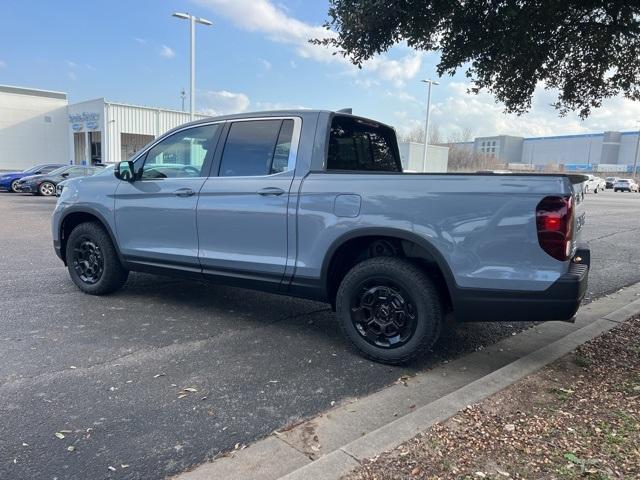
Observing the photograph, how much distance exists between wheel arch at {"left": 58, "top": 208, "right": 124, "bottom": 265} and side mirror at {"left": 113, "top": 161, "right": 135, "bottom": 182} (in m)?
0.51

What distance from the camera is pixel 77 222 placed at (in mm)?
5805

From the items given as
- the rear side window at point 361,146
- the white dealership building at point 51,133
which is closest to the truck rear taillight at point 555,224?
the rear side window at point 361,146

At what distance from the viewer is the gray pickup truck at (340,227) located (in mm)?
3324

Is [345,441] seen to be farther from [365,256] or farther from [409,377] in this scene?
[365,256]

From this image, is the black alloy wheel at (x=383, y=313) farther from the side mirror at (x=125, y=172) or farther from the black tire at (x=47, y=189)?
the black tire at (x=47, y=189)

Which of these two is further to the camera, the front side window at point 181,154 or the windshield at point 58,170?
the windshield at point 58,170

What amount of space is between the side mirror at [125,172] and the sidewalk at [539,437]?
3886 millimetres

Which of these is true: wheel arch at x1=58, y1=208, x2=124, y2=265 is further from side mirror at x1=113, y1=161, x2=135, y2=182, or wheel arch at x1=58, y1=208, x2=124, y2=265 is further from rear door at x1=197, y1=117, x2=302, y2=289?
rear door at x1=197, y1=117, x2=302, y2=289

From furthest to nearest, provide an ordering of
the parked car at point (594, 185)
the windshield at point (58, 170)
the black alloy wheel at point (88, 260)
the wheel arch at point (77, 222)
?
1. the parked car at point (594, 185)
2. the windshield at point (58, 170)
3. the black alloy wheel at point (88, 260)
4. the wheel arch at point (77, 222)

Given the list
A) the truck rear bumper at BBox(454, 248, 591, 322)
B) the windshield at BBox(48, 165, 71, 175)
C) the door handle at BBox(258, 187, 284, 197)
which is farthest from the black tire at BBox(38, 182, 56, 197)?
the truck rear bumper at BBox(454, 248, 591, 322)

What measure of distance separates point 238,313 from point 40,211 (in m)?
12.1

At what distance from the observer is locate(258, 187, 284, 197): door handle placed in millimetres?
4180

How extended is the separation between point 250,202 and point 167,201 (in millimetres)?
1066

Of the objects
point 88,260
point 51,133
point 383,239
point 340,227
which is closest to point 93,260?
point 88,260
